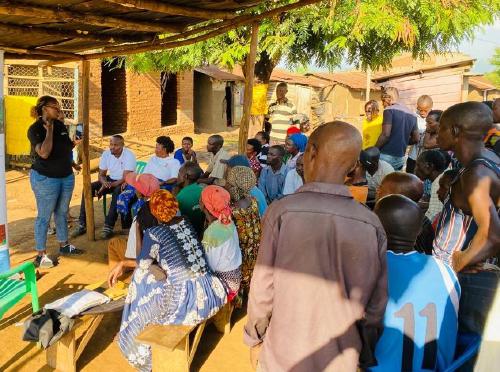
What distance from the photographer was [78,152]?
1116 centimetres

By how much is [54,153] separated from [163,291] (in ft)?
8.20

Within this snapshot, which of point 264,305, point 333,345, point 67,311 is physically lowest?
point 67,311

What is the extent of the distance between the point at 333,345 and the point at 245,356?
6.51 feet

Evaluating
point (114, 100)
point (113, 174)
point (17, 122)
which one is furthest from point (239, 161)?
point (114, 100)

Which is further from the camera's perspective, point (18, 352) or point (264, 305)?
point (18, 352)

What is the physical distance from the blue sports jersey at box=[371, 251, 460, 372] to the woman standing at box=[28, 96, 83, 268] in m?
4.05

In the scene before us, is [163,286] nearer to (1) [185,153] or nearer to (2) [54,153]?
(2) [54,153]

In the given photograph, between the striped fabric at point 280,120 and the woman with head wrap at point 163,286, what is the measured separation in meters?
4.84

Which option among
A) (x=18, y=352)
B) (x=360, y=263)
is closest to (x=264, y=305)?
(x=360, y=263)

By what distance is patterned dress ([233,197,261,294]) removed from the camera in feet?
12.9

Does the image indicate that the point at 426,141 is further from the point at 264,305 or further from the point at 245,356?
the point at 264,305

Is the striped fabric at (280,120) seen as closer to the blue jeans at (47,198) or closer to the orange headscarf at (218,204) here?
the blue jeans at (47,198)

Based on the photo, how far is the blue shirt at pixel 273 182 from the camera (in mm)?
5648

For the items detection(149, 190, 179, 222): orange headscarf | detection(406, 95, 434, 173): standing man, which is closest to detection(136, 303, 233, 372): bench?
detection(149, 190, 179, 222): orange headscarf
